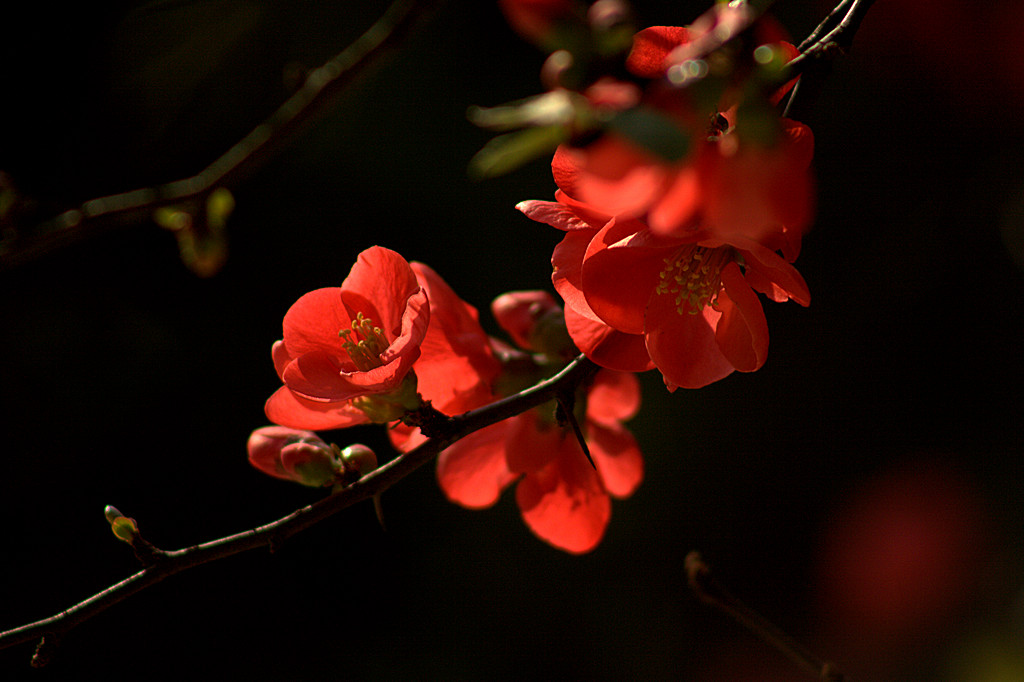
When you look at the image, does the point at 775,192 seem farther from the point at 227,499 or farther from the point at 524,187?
the point at 227,499

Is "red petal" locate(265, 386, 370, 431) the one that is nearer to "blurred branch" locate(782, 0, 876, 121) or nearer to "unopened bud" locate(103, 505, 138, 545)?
"unopened bud" locate(103, 505, 138, 545)

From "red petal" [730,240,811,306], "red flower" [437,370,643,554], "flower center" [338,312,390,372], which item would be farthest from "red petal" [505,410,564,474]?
"red petal" [730,240,811,306]

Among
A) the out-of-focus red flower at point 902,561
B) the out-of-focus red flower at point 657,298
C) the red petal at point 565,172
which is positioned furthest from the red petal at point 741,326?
the out-of-focus red flower at point 902,561

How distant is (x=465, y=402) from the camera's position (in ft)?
1.78

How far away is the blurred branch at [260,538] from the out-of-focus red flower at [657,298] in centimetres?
4

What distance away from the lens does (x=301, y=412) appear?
0.48 metres

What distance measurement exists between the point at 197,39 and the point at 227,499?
2.97 ft

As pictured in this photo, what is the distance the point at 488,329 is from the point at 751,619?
3.55 ft

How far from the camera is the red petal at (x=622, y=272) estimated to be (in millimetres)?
371

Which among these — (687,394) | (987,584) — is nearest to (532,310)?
(687,394)

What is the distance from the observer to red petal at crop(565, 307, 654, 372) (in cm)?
42

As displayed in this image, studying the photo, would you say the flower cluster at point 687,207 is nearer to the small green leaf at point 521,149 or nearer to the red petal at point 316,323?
the small green leaf at point 521,149

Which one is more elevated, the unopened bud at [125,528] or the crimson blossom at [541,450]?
the unopened bud at [125,528]

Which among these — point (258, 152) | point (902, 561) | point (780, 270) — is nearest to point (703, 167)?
point (780, 270)
